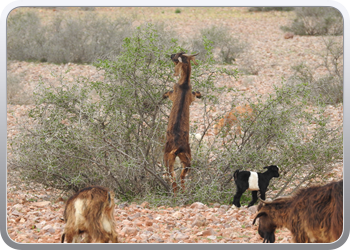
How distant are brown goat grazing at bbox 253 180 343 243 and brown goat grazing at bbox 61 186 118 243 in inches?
54.7

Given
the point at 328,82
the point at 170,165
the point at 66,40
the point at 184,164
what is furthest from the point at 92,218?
the point at 66,40

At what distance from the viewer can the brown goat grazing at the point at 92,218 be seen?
3.40 meters

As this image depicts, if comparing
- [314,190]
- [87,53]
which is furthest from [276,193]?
[87,53]

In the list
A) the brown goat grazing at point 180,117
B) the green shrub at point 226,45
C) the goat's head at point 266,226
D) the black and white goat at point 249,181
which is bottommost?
the goat's head at point 266,226

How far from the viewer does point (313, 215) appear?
11.1 feet

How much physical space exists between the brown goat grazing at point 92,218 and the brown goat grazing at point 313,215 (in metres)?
1.39

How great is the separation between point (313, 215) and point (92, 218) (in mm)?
1823

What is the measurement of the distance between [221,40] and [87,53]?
427 cm

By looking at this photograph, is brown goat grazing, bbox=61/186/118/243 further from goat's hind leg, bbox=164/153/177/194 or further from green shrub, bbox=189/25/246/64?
green shrub, bbox=189/25/246/64

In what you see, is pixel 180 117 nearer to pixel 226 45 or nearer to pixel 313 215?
pixel 313 215

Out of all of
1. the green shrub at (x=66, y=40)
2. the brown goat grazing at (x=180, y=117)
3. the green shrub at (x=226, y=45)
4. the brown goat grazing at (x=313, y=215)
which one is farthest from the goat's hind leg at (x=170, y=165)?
the green shrub at (x=226, y=45)

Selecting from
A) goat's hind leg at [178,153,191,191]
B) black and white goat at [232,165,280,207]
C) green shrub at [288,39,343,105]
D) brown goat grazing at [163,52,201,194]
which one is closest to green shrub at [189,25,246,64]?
green shrub at [288,39,343,105]

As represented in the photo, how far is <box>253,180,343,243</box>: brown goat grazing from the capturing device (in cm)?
334

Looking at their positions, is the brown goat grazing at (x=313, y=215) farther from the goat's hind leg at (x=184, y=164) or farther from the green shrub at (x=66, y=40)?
the green shrub at (x=66, y=40)
